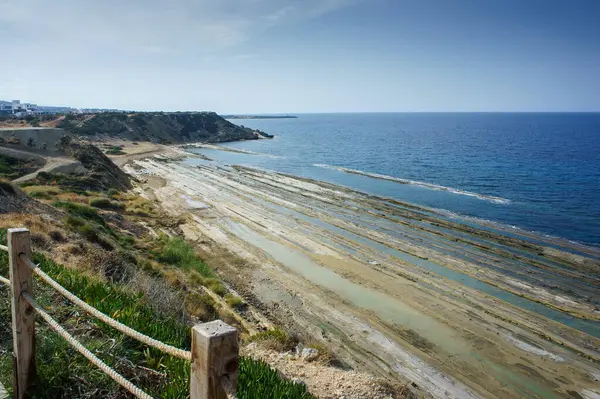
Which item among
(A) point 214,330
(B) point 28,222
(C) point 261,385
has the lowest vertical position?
(C) point 261,385

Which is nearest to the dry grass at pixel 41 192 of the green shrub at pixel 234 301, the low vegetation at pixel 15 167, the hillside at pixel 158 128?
the low vegetation at pixel 15 167

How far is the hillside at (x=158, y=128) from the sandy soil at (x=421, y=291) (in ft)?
214

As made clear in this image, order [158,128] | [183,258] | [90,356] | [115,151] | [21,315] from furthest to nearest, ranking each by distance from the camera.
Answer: [158,128], [115,151], [183,258], [21,315], [90,356]

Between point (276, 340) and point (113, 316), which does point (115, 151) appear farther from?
point (113, 316)

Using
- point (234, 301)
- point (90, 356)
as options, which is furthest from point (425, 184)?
point (90, 356)

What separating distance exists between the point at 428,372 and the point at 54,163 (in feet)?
122

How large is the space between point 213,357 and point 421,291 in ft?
63.4

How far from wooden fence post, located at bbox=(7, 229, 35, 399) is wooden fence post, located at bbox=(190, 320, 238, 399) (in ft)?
8.74

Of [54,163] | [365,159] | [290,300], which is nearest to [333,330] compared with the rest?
[290,300]

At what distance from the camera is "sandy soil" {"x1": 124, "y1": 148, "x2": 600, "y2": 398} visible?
14.2m

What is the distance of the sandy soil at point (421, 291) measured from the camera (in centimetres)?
1420

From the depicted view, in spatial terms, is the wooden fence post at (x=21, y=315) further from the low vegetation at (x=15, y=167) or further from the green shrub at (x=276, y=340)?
the low vegetation at (x=15, y=167)

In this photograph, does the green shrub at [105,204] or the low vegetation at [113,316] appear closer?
the low vegetation at [113,316]

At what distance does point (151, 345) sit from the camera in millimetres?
2943
